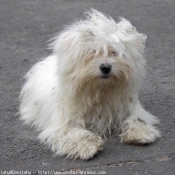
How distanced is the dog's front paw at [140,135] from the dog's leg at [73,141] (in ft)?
0.98

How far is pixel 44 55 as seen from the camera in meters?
8.52

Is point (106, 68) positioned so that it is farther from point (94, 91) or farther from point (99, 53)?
point (94, 91)

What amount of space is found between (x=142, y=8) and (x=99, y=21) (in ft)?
23.3

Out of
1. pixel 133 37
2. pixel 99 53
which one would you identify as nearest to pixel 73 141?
pixel 99 53

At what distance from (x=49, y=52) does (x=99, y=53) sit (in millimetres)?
3858

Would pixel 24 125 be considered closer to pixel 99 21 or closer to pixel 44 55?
pixel 99 21

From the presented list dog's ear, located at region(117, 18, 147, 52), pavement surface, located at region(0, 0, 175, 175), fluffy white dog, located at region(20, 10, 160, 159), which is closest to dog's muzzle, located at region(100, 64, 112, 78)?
fluffy white dog, located at region(20, 10, 160, 159)

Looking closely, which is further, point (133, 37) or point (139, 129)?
point (139, 129)

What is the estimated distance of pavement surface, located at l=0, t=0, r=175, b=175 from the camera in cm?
472

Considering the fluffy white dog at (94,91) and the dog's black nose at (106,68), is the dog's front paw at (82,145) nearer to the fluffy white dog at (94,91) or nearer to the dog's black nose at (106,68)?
the fluffy white dog at (94,91)

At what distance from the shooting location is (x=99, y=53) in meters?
4.89

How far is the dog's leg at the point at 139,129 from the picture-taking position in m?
5.07

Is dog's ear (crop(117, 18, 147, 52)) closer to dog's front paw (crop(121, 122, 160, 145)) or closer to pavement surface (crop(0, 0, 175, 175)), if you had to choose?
dog's front paw (crop(121, 122, 160, 145))

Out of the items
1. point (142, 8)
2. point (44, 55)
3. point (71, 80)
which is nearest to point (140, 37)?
point (71, 80)
